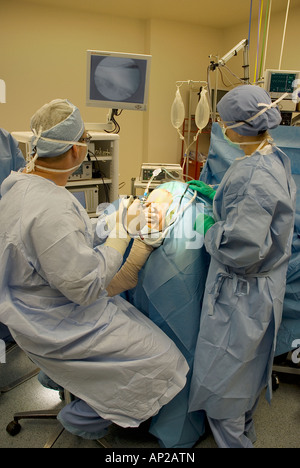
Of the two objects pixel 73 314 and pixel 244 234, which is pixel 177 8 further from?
pixel 73 314

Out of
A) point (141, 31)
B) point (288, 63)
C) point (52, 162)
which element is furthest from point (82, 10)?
point (52, 162)

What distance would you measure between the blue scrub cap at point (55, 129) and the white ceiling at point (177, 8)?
329 cm

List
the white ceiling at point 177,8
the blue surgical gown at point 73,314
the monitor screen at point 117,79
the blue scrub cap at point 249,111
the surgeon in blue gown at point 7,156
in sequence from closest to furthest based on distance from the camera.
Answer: the blue surgical gown at point 73,314
the blue scrub cap at point 249,111
the surgeon in blue gown at point 7,156
the monitor screen at point 117,79
the white ceiling at point 177,8

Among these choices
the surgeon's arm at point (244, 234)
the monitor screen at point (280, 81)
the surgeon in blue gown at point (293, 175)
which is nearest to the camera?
the surgeon's arm at point (244, 234)

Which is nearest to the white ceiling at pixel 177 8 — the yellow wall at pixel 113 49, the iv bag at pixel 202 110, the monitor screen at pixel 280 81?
the yellow wall at pixel 113 49

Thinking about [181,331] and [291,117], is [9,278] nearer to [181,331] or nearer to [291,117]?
[181,331]

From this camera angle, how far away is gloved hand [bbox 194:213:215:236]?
1.41m

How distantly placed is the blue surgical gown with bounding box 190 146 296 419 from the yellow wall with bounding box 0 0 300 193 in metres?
3.26

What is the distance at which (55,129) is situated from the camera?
3.67 ft

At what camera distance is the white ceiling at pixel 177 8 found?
12.2 feet

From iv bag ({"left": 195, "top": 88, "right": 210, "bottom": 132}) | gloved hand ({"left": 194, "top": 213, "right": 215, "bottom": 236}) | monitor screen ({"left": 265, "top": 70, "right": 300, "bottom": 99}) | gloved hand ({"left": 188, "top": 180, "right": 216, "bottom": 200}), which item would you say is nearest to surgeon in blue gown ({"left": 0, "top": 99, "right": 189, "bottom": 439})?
gloved hand ({"left": 194, "top": 213, "right": 215, "bottom": 236})

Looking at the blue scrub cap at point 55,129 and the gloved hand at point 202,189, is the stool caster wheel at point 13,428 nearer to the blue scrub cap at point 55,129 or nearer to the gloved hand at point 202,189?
the blue scrub cap at point 55,129

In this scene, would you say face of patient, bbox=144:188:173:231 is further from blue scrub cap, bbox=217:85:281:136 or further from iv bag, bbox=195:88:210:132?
iv bag, bbox=195:88:210:132

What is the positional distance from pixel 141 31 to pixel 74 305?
430cm
